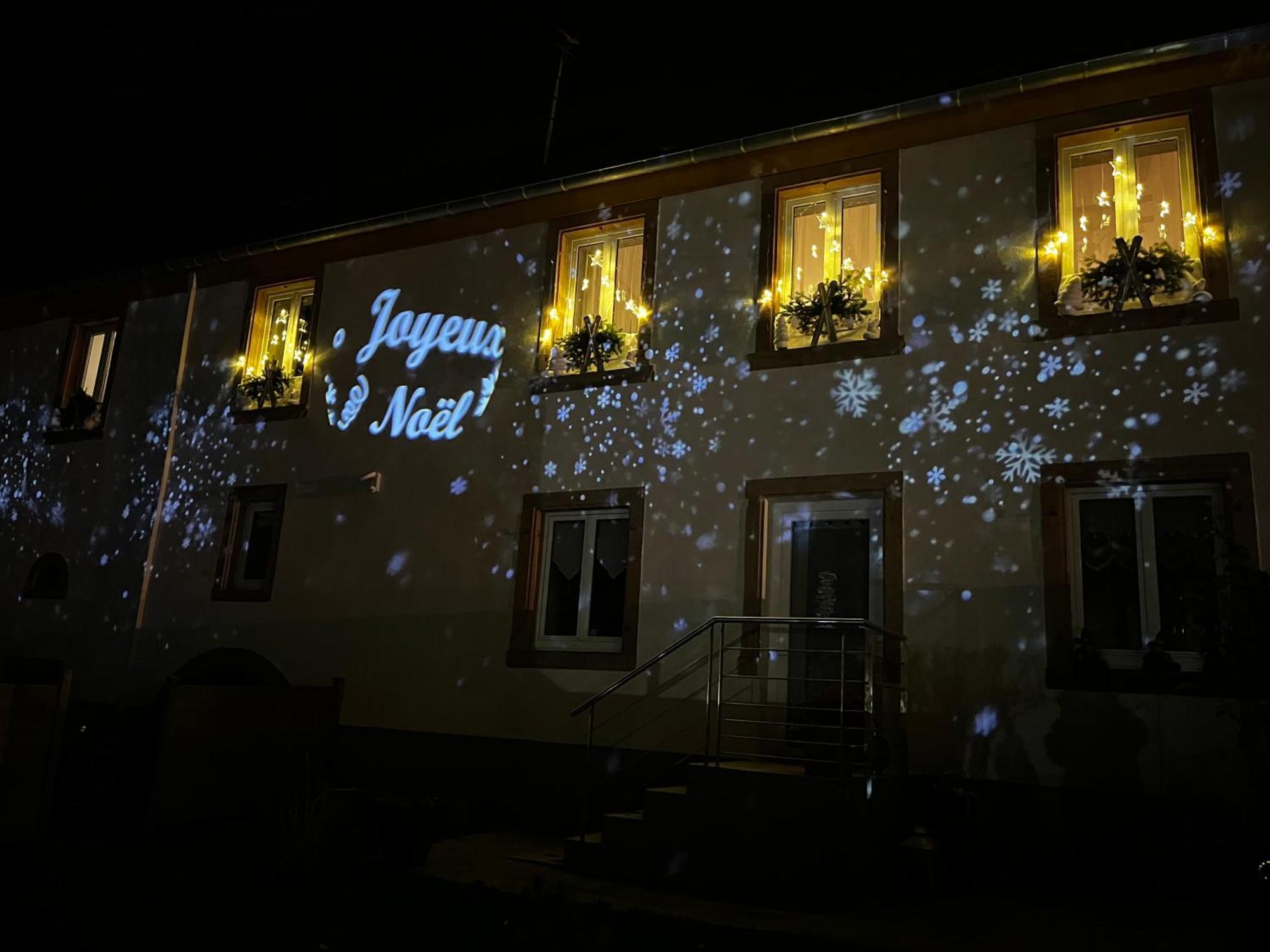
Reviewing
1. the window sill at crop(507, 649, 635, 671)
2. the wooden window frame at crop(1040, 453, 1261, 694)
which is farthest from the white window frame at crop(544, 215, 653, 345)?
the wooden window frame at crop(1040, 453, 1261, 694)

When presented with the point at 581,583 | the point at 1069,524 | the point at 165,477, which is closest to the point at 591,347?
the point at 581,583

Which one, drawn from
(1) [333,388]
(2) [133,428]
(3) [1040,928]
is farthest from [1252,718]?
(2) [133,428]

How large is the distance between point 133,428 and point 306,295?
111 inches

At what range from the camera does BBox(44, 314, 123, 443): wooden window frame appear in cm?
1291

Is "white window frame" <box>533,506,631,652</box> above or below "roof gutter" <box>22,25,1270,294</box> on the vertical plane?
below

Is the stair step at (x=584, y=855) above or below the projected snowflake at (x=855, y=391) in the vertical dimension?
below

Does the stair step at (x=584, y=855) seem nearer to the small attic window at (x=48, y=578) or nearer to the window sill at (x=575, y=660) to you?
the window sill at (x=575, y=660)

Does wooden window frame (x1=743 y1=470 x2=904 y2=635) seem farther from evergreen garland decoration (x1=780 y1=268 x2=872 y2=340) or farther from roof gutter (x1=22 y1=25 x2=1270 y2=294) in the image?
roof gutter (x1=22 y1=25 x2=1270 y2=294)

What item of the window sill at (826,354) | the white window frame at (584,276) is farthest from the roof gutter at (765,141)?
the window sill at (826,354)

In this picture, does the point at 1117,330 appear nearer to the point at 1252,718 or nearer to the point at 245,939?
the point at 1252,718

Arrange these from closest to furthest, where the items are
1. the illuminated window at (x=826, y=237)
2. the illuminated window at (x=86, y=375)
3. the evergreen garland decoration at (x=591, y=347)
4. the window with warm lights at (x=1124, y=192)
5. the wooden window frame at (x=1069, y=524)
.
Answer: the wooden window frame at (x=1069, y=524) < the window with warm lights at (x=1124, y=192) < the illuminated window at (x=826, y=237) < the evergreen garland decoration at (x=591, y=347) < the illuminated window at (x=86, y=375)

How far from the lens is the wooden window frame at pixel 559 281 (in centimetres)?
948

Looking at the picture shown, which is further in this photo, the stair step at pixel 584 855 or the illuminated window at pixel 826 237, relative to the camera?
the illuminated window at pixel 826 237

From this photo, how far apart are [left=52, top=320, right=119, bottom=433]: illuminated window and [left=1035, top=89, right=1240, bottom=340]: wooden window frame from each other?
11.1 m
